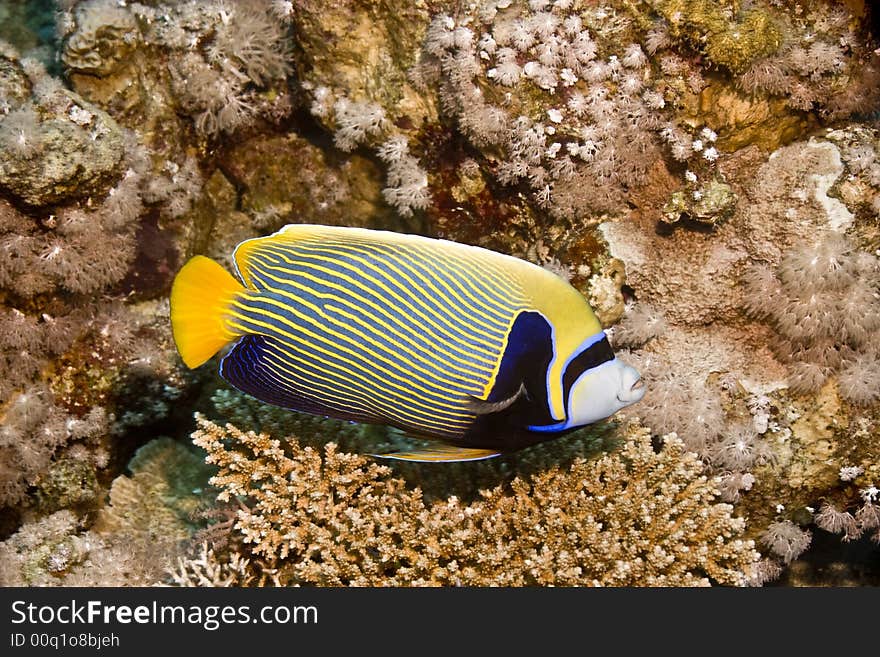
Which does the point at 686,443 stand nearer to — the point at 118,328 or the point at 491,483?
the point at 491,483

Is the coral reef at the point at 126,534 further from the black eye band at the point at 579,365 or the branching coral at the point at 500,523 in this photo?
the black eye band at the point at 579,365

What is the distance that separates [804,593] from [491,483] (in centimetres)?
138

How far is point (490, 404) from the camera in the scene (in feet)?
7.20

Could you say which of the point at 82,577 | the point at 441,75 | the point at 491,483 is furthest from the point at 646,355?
the point at 82,577

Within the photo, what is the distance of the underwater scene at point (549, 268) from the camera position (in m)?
3.00

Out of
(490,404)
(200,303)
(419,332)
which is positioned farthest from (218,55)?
(490,404)

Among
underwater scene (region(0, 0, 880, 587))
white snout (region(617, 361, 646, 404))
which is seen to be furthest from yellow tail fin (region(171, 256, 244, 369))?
white snout (region(617, 361, 646, 404))

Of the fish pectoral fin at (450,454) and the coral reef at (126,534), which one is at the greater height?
the coral reef at (126,534)

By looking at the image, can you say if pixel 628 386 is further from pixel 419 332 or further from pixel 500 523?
pixel 500 523

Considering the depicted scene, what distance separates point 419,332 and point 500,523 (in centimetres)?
120

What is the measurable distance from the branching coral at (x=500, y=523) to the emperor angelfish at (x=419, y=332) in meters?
→ 0.85

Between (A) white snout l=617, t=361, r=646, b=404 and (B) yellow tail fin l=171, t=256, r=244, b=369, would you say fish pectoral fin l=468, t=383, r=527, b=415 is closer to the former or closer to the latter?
(A) white snout l=617, t=361, r=646, b=404

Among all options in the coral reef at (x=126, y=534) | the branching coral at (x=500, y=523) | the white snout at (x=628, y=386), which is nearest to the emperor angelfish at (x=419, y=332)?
the white snout at (x=628, y=386)

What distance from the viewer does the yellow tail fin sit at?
2.21 m
